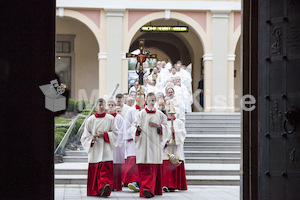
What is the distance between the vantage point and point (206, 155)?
18281 mm

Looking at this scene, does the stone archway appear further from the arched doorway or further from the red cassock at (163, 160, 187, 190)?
the red cassock at (163, 160, 187, 190)

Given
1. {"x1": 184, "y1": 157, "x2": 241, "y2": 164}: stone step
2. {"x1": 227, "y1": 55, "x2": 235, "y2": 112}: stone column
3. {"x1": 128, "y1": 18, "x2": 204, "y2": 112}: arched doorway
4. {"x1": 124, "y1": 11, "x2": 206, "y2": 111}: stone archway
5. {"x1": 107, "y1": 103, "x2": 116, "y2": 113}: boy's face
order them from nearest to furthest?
{"x1": 107, "y1": 103, "x2": 116, "y2": 113}: boy's face, {"x1": 184, "y1": 157, "x2": 241, "y2": 164}: stone step, {"x1": 227, "y1": 55, "x2": 235, "y2": 112}: stone column, {"x1": 124, "y1": 11, "x2": 206, "y2": 111}: stone archway, {"x1": 128, "y1": 18, "x2": 204, "y2": 112}: arched doorway

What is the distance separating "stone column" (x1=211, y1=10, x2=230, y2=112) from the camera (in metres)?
26.9

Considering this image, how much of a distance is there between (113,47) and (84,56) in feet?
13.2

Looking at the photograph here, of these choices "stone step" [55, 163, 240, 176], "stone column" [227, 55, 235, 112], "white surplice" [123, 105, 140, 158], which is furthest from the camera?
"stone column" [227, 55, 235, 112]

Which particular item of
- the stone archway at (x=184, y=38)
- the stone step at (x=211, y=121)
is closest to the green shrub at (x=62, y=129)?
the stone step at (x=211, y=121)

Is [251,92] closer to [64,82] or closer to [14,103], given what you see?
[14,103]

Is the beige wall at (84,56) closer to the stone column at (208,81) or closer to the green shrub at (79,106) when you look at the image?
the green shrub at (79,106)

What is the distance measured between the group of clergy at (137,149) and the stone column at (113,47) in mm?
12097

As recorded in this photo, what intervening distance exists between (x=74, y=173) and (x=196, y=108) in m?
15.8

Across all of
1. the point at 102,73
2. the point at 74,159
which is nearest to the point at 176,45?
the point at 102,73

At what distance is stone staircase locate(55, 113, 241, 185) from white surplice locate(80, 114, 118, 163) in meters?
2.27

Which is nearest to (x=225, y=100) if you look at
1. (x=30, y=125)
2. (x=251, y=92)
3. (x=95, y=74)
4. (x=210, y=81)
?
(x=210, y=81)

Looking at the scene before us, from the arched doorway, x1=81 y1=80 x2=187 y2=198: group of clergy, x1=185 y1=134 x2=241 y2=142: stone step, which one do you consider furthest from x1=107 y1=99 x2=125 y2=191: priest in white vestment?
the arched doorway
